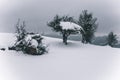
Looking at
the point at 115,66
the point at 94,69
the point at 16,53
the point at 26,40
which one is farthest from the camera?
the point at 26,40

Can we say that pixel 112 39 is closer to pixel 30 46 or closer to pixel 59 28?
pixel 59 28

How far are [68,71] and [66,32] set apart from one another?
12.4 metres

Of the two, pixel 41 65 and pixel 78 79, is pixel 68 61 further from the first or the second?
pixel 78 79

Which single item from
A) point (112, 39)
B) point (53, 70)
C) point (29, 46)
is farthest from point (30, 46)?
point (112, 39)

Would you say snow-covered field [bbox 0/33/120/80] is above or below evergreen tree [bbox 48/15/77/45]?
below

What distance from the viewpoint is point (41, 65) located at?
12.2 m

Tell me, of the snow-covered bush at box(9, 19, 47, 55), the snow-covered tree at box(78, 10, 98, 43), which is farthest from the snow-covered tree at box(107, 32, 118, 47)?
the snow-covered bush at box(9, 19, 47, 55)

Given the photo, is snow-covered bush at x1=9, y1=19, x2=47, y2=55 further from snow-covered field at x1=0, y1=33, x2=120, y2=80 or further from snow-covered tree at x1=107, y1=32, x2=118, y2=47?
snow-covered tree at x1=107, y1=32, x2=118, y2=47

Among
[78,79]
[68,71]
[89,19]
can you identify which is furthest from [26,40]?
[89,19]

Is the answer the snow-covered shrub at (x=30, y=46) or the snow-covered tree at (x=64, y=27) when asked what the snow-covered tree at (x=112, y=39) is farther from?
the snow-covered shrub at (x=30, y=46)

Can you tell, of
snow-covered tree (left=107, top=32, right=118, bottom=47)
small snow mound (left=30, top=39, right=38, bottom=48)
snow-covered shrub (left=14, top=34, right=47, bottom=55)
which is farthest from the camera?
snow-covered tree (left=107, top=32, right=118, bottom=47)

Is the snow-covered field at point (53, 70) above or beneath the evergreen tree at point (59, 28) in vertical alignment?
beneath

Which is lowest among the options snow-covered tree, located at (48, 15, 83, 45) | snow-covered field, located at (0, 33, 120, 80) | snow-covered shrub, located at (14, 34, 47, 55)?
snow-covered field, located at (0, 33, 120, 80)

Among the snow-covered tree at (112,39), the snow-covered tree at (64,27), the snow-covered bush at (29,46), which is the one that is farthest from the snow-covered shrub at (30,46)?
the snow-covered tree at (112,39)
